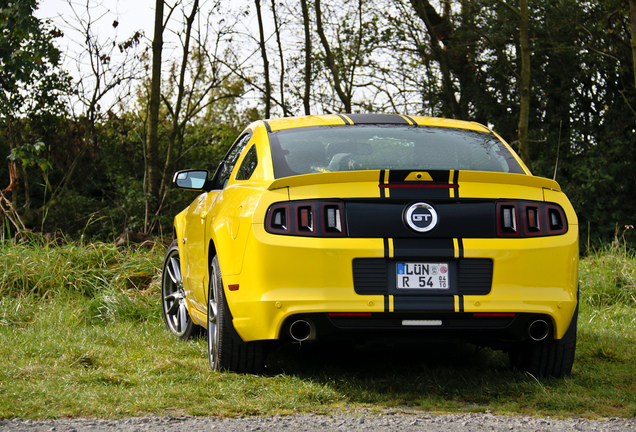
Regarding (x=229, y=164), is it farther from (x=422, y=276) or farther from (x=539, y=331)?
(x=539, y=331)

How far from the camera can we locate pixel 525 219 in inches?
167

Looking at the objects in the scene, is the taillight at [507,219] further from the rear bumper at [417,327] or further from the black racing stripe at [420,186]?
the rear bumper at [417,327]

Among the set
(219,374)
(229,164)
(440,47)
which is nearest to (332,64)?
(440,47)

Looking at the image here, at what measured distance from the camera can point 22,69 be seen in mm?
11102

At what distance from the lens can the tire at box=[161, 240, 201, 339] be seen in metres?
6.32

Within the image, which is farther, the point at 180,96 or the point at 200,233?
the point at 180,96

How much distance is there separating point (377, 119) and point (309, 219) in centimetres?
145

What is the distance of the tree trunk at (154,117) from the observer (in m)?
15.5

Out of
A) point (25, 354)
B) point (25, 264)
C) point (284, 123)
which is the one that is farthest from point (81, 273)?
point (284, 123)

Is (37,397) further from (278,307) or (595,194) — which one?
(595,194)

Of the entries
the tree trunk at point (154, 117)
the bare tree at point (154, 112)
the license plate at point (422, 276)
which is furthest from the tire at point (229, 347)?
the bare tree at point (154, 112)

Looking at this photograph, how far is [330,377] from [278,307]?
2.56 ft

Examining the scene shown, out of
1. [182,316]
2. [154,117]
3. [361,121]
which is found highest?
[154,117]

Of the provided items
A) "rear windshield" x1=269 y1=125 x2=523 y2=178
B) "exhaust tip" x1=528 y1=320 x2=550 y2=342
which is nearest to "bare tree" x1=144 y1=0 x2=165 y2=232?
"rear windshield" x1=269 y1=125 x2=523 y2=178
